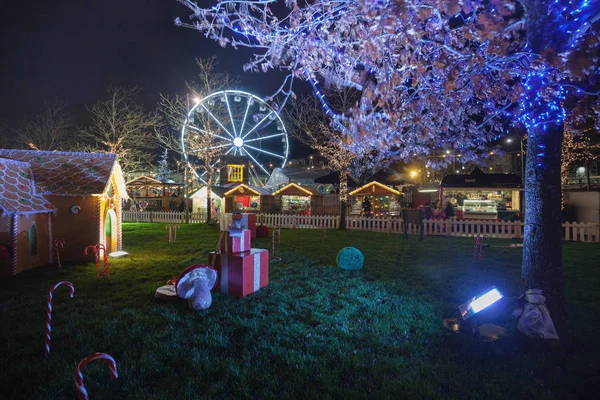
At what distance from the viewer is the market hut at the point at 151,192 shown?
2697 cm

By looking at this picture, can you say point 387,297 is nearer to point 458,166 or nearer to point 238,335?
point 238,335

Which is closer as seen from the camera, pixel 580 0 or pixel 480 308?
pixel 580 0

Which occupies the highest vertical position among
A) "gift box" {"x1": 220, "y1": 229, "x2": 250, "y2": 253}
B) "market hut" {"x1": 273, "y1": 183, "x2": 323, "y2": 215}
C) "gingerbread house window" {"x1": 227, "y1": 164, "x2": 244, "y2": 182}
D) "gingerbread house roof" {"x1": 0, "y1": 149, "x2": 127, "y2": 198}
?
"gingerbread house window" {"x1": 227, "y1": 164, "x2": 244, "y2": 182}

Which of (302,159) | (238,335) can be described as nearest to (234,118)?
(238,335)

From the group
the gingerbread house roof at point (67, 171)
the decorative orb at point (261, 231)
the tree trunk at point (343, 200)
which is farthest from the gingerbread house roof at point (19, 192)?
the tree trunk at point (343, 200)

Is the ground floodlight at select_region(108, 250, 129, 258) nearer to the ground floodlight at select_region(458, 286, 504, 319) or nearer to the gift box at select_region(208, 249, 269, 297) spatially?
the gift box at select_region(208, 249, 269, 297)

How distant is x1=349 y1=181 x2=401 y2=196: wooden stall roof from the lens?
1938cm

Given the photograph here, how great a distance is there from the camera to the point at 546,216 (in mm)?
3850

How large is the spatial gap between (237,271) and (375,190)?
50.5 ft

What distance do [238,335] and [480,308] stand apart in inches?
117

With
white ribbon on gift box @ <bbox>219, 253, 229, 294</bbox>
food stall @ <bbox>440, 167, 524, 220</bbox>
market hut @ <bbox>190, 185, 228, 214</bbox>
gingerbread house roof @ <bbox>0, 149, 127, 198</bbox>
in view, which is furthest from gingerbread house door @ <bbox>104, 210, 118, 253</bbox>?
food stall @ <bbox>440, 167, 524, 220</bbox>

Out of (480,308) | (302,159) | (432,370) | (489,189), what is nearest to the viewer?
(432,370)

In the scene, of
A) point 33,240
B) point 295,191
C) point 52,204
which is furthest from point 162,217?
point 33,240

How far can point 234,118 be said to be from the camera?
21.2 meters
